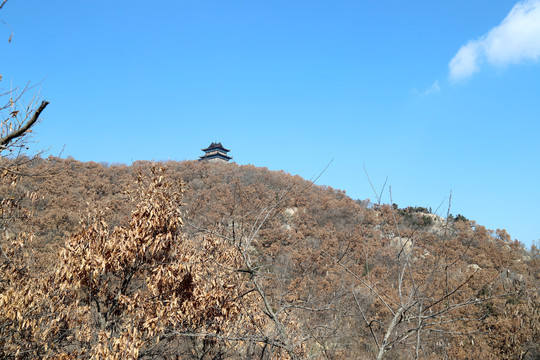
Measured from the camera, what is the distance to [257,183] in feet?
116

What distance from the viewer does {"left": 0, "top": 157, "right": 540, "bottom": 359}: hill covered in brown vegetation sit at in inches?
135

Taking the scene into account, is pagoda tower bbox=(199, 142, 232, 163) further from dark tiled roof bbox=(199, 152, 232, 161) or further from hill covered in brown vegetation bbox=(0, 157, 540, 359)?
hill covered in brown vegetation bbox=(0, 157, 540, 359)

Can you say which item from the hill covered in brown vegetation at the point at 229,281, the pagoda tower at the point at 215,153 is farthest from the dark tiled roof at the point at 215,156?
the hill covered in brown vegetation at the point at 229,281

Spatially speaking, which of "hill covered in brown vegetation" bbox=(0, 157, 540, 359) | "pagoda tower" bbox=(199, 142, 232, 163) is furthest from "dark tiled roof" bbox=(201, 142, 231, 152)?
"hill covered in brown vegetation" bbox=(0, 157, 540, 359)

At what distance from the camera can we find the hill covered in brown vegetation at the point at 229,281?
3.44m

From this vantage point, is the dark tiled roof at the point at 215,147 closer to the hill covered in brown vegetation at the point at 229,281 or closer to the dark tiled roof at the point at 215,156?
the dark tiled roof at the point at 215,156

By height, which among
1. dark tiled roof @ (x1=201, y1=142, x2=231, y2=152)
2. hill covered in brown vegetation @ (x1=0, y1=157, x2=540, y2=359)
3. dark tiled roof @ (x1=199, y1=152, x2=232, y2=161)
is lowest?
hill covered in brown vegetation @ (x1=0, y1=157, x2=540, y2=359)

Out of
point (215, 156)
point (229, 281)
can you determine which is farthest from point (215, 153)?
point (229, 281)

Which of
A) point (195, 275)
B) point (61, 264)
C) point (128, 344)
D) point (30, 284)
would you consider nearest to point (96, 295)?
point (61, 264)

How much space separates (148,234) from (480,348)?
47.4 ft

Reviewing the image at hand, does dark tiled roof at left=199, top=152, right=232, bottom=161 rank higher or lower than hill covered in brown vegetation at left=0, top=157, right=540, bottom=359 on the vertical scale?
higher

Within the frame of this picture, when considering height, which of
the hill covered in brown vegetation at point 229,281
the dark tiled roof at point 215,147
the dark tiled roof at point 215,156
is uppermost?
the dark tiled roof at point 215,147

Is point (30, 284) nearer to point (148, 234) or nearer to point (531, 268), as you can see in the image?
point (148, 234)

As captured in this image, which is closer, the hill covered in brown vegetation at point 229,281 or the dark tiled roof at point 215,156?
the hill covered in brown vegetation at point 229,281
